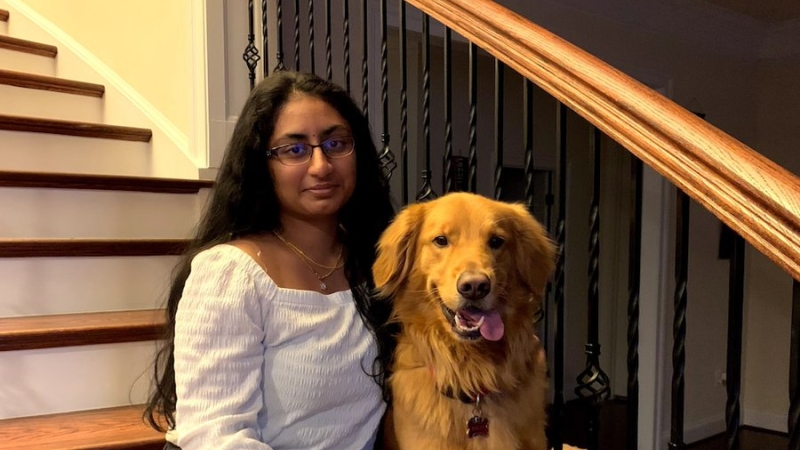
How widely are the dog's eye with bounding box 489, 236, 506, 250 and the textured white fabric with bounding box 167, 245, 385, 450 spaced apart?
1.05 ft

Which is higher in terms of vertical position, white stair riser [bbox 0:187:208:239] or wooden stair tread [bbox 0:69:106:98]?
wooden stair tread [bbox 0:69:106:98]

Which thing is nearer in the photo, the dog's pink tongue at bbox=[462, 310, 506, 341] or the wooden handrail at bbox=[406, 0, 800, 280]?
the wooden handrail at bbox=[406, 0, 800, 280]

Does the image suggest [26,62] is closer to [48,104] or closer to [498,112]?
[48,104]

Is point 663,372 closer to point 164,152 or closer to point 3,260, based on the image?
point 164,152

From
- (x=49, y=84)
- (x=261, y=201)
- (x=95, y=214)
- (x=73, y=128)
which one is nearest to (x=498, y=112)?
(x=261, y=201)

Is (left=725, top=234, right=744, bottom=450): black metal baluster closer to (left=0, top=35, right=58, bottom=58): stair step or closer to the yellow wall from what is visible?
the yellow wall

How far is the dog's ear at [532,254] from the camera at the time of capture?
140cm

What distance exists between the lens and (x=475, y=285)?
4.03 feet

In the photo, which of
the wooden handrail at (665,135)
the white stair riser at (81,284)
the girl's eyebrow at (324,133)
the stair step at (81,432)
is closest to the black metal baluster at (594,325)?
the wooden handrail at (665,135)

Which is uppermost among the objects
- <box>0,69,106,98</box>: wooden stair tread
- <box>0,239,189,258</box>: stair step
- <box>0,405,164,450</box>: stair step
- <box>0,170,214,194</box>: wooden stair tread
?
<box>0,69,106,98</box>: wooden stair tread

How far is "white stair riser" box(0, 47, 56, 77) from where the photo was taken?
3035 mm

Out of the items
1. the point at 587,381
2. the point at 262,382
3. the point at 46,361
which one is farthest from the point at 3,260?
the point at 587,381

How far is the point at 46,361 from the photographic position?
1.73 metres

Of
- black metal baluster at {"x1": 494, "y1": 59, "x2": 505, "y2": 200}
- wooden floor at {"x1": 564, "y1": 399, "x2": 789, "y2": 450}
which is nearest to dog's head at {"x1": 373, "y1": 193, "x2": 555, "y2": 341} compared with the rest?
black metal baluster at {"x1": 494, "y1": 59, "x2": 505, "y2": 200}
